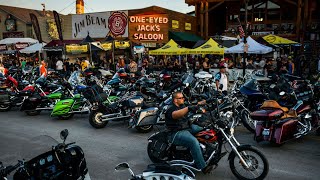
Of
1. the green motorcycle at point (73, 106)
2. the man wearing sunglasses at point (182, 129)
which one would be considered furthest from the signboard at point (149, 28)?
the man wearing sunglasses at point (182, 129)

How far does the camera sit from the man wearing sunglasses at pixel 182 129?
4.91 m

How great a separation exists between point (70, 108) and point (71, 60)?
19.3 m

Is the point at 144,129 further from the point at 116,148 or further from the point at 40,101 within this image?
the point at 40,101

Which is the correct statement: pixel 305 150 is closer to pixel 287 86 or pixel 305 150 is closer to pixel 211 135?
pixel 287 86

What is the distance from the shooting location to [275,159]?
6.21 metres

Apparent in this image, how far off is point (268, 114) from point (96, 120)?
5.15 metres

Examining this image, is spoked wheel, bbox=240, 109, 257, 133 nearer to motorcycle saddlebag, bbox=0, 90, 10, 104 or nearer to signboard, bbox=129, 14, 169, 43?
motorcycle saddlebag, bbox=0, 90, 10, 104

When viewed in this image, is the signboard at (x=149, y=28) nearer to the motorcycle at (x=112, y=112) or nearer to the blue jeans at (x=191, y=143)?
the motorcycle at (x=112, y=112)

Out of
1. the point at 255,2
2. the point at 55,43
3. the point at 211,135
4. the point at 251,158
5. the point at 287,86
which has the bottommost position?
the point at 251,158

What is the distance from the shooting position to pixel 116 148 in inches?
287

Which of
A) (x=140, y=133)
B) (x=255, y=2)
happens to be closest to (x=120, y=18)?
(x=255, y=2)

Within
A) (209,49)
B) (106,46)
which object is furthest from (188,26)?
(209,49)

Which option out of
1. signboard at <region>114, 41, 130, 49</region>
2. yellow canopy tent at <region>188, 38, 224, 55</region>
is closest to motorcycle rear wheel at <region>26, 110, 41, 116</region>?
yellow canopy tent at <region>188, 38, 224, 55</region>

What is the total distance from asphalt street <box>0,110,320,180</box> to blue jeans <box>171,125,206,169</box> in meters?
0.60
